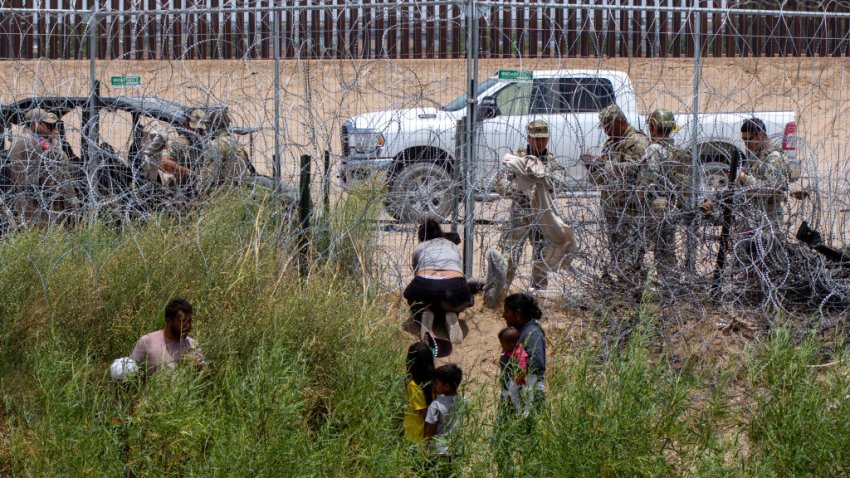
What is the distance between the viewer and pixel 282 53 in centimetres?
981

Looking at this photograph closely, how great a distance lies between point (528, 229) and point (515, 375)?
7.90ft

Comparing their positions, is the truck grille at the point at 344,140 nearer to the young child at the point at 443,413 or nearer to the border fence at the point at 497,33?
the border fence at the point at 497,33

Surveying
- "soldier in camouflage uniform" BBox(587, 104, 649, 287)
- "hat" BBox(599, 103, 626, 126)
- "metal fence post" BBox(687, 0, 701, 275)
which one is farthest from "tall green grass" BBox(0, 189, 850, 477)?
"hat" BBox(599, 103, 626, 126)

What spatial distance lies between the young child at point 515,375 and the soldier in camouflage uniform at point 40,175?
3.74 meters

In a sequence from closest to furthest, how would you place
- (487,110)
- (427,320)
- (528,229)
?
(427,320) → (528,229) → (487,110)

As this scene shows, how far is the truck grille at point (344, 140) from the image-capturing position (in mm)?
8836

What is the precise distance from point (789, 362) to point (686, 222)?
1846mm

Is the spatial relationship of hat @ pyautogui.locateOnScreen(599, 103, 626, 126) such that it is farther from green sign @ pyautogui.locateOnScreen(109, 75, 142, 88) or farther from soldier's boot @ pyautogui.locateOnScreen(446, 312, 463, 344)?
green sign @ pyautogui.locateOnScreen(109, 75, 142, 88)

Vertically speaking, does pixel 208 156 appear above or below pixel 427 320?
above

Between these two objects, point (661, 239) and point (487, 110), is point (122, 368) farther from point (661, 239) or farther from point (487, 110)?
point (661, 239)

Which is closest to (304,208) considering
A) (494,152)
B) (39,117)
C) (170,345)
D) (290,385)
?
(494,152)

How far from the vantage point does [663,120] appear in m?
8.70

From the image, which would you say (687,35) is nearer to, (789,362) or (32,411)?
(789,362)

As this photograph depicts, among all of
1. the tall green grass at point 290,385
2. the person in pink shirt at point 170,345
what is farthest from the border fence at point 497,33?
the person in pink shirt at point 170,345
